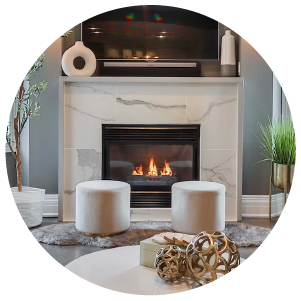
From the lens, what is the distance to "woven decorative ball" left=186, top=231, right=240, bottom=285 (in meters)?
1.58

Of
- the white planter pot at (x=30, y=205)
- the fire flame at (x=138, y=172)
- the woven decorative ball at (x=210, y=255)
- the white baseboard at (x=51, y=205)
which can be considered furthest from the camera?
the fire flame at (x=138, y=172)

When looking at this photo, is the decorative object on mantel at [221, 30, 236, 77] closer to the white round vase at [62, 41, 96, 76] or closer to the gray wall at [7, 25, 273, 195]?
the gray wall at [7, 25, 273, 195]

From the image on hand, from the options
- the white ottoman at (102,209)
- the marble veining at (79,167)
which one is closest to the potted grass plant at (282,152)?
the white ottoman at (102,209)

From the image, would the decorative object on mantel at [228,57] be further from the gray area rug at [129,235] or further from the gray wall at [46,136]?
the gray wall at [46,136]

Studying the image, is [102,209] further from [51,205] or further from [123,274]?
[123,274]

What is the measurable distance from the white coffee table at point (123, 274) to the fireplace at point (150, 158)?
7.09 feet

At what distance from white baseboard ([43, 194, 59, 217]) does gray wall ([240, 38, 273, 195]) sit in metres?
1.72

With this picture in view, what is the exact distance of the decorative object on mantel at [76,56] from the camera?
3.97 metres

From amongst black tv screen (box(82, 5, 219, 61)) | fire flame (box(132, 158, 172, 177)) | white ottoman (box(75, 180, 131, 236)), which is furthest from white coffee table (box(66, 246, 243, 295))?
black tv screen (box(82, 5, 219, 61))

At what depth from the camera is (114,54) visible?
4.27m

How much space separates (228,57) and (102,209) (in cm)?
180

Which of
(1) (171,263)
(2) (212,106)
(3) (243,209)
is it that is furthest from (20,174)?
(1) (171,263)

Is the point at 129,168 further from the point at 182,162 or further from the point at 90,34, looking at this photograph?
the point at 90,34

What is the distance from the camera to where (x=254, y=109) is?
13.9 ft
